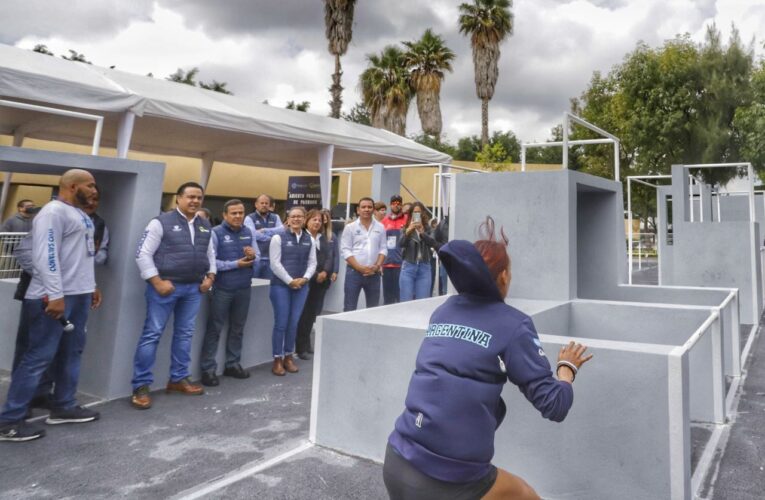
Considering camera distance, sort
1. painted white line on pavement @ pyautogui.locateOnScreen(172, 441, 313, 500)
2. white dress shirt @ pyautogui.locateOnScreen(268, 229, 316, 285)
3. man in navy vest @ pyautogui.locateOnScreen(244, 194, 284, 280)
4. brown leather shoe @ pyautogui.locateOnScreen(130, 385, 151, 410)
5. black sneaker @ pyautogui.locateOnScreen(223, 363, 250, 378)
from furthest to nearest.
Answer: man in navy vest @ pyautogui.locateOnScreen(244, 194, 284, 280) < white dress shirt @ pyautogui.locateOnScreen(268, 229, 316, 285) < black sneaker @ pyautogui.locateOnScreen(223, 363, 250, 378) < brown leather shoe @ pyautogui.locateOnScreen(130, 385, 151, 410) < painted white line on pavement @ pyautogui.locateOnScreen(172, 441, 313, 500)

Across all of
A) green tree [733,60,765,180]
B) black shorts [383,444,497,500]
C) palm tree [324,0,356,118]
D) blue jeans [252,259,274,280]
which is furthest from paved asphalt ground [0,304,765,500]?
palm tree [324,0,356,118]

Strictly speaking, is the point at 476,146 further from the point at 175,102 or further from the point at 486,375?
the point at 486,375

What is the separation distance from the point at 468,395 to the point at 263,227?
5.51 m

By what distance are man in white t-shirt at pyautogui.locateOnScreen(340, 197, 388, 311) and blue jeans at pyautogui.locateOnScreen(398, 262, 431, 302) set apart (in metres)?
0.70

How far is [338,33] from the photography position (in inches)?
845

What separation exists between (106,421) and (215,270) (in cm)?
152

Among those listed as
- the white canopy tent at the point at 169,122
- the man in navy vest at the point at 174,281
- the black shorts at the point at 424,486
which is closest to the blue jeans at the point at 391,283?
the man in navy vest at the point at 174,281

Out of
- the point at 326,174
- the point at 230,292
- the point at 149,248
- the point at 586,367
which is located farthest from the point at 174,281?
the point at 326,174

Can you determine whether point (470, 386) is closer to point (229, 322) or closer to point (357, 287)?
point (229, 322)

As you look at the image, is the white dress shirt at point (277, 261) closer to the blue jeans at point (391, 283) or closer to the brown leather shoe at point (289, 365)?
the brown leather shoe at point (289, 365)

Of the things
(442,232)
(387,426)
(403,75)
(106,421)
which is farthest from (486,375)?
(403,75)

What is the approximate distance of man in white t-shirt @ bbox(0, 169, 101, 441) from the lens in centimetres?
358

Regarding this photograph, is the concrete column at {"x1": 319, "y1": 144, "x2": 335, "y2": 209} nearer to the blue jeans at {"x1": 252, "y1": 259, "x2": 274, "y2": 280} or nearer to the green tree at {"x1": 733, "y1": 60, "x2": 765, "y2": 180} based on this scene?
the blue jeans at {"x1": 252, "y1": 259, "x2": 274, "y2": 280}

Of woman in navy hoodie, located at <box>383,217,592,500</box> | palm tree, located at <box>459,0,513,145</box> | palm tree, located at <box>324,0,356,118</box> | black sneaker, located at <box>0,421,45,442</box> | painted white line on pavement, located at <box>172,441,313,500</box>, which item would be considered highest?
palm tree, located at <box>459,0,513,145</box>
